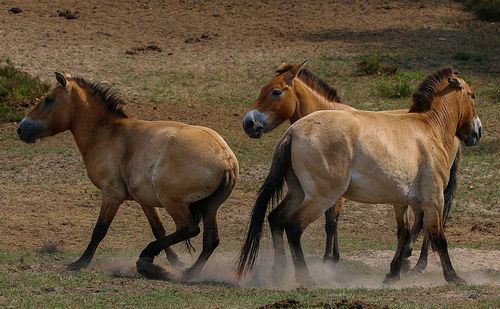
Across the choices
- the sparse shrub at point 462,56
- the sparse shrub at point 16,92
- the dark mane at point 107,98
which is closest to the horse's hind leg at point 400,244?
the dark mane at point 107,98

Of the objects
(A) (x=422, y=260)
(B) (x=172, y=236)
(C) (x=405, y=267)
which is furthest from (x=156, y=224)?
(A) (x=422, y=260)

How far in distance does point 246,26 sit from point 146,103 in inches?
250

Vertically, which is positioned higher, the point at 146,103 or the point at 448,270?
the point at 448,270

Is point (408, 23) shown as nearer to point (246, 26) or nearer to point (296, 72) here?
point (246, 26)

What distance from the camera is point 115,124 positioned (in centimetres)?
863

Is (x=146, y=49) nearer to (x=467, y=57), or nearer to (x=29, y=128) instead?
(x=467, y=57)

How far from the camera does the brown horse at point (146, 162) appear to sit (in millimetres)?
7848

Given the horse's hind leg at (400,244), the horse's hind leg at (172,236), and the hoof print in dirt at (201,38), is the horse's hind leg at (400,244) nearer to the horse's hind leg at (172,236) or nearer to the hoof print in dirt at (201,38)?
the horse's hind leg at (172,236)

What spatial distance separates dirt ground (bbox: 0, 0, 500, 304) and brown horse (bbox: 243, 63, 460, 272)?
43 cm

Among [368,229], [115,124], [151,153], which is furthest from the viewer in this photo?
[368,229]

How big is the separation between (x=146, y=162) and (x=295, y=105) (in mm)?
2122

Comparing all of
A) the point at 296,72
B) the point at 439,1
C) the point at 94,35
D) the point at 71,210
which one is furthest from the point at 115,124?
the point at 439,1

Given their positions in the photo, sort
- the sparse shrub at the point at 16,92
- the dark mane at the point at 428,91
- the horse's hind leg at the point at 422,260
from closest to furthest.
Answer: the dark mane at the point at 428,91
the horse's hind leg at the point at 422,260
the sparse shrub at the point at 16,92

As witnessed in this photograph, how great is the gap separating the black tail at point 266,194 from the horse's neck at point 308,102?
5.54 ft
